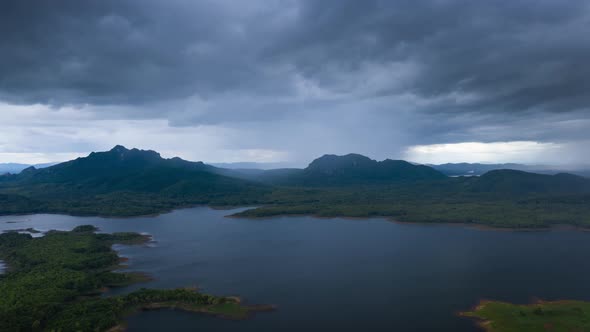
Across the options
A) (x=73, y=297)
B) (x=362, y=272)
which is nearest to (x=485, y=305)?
(x=362, y=272)

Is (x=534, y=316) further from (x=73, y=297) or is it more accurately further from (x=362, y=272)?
(x=73, y=297)

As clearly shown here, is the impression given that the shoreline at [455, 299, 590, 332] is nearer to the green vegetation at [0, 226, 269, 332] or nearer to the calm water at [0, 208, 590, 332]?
the calm water at [0, 208, 590, 332]

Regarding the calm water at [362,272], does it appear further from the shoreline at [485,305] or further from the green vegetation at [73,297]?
the green vegetation at [73,297]

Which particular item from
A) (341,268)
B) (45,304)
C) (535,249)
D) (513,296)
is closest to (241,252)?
(341,268)

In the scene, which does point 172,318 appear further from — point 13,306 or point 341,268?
point 341,268

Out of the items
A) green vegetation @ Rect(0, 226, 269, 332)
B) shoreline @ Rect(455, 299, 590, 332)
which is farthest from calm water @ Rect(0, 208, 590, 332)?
green vegetation @ Rect(0, 226, 269, 332)

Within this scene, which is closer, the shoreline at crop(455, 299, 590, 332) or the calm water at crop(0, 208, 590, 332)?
the shoreline at crop(455, 299, 590, 332)

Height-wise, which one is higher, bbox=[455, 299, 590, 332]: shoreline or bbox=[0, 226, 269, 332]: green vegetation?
bbox=[0, 226, 269, 332]: green vegetation
